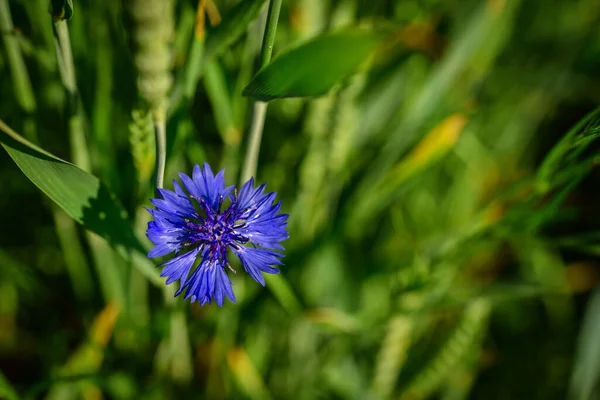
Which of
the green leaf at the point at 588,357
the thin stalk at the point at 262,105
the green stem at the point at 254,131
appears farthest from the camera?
the green leaf at the point at 588,357

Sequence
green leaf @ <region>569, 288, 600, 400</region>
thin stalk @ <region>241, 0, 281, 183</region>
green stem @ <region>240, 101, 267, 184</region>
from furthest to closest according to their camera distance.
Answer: green leaf @ <region>569, 288, 600, 400</region> < green stem @ <region>240, 101, 267, 184</region> < thin stalk @ <region>241, 0, 281, 183</region>

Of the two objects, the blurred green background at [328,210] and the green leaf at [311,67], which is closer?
the green leaf at [311,67]

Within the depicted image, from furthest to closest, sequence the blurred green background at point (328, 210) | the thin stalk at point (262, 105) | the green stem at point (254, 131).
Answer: the blurred green background at point (328, 210), the green stem at point (254, 131), the thin stalk at point (262, 105)

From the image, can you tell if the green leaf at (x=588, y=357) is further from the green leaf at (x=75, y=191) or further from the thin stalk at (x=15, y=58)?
the thin stalk at (x=15, y=58)

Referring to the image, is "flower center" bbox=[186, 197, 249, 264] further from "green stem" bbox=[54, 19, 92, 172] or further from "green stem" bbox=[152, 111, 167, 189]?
"green stem" bbox=[54, 19, 92, 172]

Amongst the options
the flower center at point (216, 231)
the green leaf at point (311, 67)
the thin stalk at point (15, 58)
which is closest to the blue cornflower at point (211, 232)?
the flower center at point (216, 231)

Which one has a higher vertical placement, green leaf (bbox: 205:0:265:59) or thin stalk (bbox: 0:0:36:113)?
thin stalk (bbox: 0:0:36:113)

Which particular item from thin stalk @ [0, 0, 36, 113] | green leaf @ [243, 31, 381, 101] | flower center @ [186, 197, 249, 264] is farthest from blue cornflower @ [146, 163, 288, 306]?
thin stalk @ [0, 0, 36, 113]
